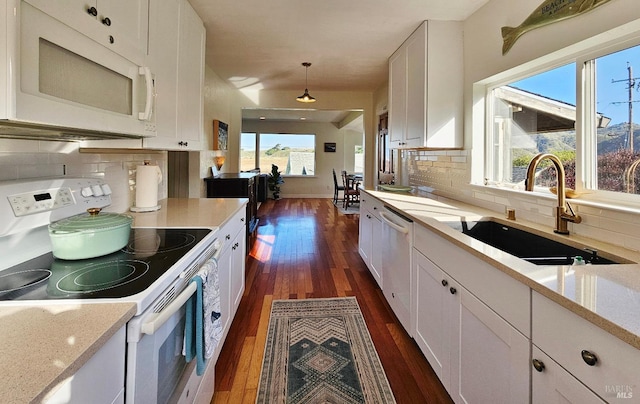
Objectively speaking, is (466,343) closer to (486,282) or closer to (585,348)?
(486,282)

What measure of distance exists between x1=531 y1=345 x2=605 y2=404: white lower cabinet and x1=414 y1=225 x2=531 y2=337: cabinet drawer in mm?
84

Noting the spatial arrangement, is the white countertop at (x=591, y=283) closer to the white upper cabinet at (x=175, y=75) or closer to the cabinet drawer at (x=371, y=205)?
the cabinet drawer at (x=371, y=205)

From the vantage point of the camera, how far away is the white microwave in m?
0.74

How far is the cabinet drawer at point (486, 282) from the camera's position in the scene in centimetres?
97

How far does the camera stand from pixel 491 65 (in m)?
2.29

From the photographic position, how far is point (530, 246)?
164cm

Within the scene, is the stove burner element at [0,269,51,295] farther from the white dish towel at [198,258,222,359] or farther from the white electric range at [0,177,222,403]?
the white dish towel at [198,258,222,359]

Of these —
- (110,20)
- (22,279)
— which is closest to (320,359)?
(22,279)

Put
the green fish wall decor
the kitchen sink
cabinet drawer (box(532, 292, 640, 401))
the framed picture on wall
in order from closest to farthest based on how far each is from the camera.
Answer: cabinet drawer (box(532, 292, 640, 401)), the kitchen sink, the green fish wall decor, the framed picture on wall

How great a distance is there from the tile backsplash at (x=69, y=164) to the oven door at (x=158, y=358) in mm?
806

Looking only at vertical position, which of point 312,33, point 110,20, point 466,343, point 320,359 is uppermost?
point 312,33

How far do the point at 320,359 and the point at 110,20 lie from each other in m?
1.96

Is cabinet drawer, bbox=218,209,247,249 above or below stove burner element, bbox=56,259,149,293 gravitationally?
above

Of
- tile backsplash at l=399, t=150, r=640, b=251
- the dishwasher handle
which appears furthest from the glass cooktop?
tile backsplash at l=399, t=150, r=640, b=251
